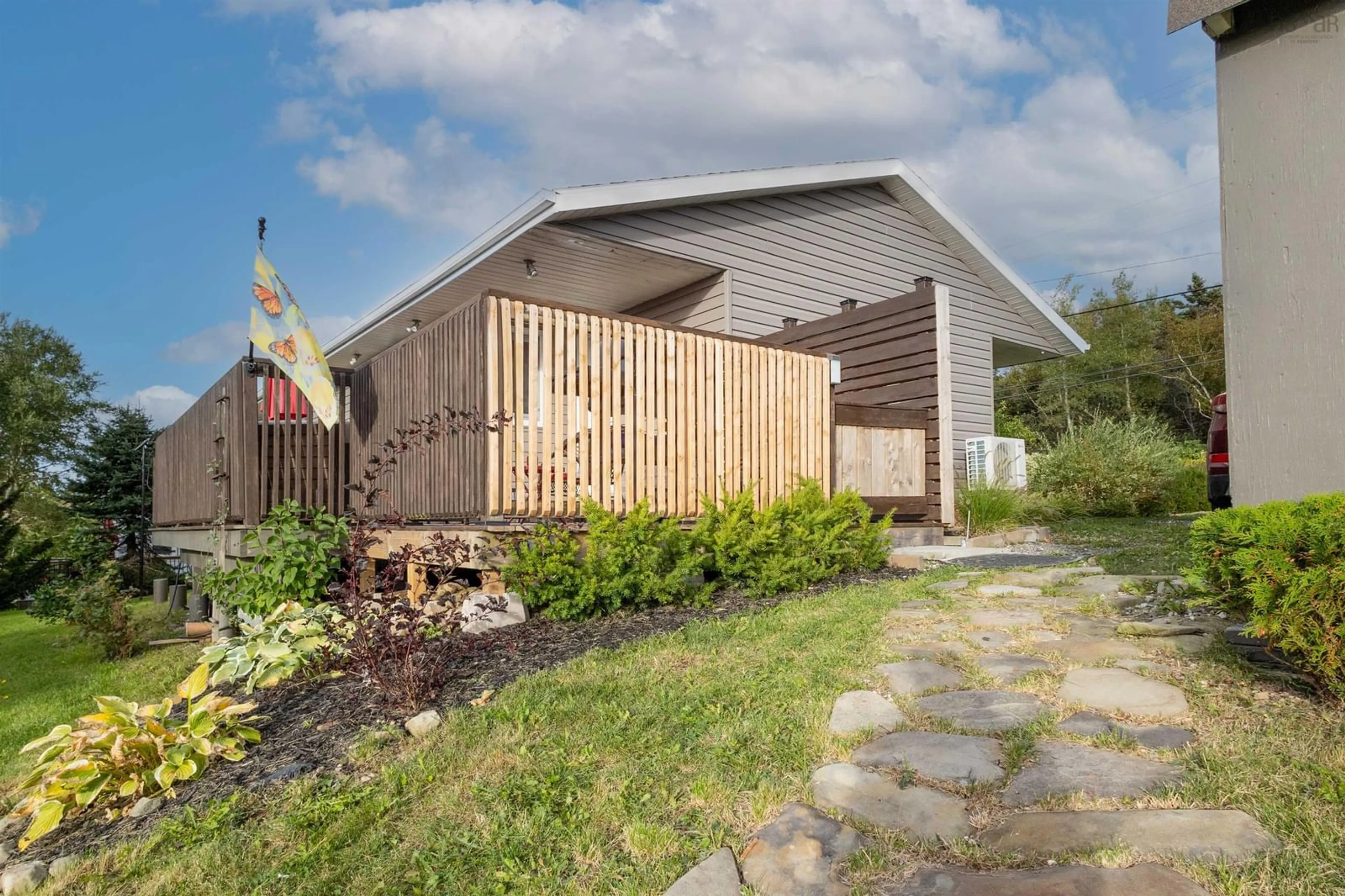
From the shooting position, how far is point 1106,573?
512 cm

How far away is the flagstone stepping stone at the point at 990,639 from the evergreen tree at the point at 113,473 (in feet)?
55.5

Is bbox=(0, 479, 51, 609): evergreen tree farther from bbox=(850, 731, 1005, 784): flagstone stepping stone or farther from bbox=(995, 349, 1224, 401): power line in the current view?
bbox=(995, 349, 1224, 401): power line

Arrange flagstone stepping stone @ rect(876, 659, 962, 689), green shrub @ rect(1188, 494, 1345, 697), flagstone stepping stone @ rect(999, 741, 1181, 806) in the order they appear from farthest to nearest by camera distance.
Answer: flagstone stepping stone @ rect(876, 659, 962, 689) < green shrub @ rect(1188, 494, 1345, 697) < flagstone stepping stone @ rect(999, 741, 1181, 806)

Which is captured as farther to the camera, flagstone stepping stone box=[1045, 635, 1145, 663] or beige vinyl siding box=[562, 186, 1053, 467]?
beige vinyl siding box=[562, 186, 1053, 467]

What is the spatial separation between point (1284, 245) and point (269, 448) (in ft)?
24.4

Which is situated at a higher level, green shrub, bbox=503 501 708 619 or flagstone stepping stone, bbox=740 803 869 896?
green shrub, bbox=503 501 708 619

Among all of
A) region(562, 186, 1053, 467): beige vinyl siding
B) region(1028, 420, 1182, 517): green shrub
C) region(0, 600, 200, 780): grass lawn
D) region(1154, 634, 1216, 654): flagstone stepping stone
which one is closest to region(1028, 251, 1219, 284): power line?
region(562, 186, 1053, 467): beige vinyl siding

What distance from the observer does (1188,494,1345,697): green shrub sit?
7.64ft

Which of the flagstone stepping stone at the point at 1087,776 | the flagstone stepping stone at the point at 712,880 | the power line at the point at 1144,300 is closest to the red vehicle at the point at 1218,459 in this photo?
the flagstone stepping stone at the point at 1087,776

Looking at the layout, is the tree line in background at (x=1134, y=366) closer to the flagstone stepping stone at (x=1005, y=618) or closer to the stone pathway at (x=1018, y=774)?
the flagstone stepping stone at (x=1005, y=618)

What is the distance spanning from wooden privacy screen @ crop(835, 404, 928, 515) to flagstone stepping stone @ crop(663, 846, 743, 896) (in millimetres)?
5760

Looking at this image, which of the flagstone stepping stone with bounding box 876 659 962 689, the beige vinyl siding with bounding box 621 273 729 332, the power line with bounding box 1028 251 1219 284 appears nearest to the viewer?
the flagstone stepping stone with bounding box 876 659 962 689

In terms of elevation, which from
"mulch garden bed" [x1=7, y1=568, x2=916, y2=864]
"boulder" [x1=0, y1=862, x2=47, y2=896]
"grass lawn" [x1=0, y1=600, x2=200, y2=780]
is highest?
"mulch garden bed" [x1=7, y1=568, x2=916, y2=864]

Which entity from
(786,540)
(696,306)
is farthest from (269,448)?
(696,306)
